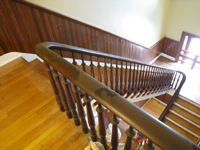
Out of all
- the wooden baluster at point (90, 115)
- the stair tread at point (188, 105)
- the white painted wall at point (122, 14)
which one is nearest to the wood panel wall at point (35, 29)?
the white painted wall at point (122, 14)

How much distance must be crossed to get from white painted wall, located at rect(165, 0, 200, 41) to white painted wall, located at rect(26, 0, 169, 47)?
0.39 m

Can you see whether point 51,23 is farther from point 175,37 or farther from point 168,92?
point 175,37

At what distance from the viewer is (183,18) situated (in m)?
6.12

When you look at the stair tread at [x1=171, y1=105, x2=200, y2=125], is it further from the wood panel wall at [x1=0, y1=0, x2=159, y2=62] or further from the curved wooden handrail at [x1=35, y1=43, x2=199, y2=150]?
the curved wooden handrail at [x1=35, y1=43, x2=199, y2=150]

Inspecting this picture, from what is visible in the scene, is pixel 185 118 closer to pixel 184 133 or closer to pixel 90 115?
pixel 184 133

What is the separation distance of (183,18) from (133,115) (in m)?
6.89

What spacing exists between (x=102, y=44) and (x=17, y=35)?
1.82 meters

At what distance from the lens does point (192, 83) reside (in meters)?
5.75

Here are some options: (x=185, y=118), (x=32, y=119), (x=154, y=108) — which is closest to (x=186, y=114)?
(x=185, y=118)

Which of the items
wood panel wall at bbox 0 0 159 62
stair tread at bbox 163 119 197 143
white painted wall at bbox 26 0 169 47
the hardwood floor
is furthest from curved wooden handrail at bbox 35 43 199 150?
stair tread at bbox 163 119 197 143

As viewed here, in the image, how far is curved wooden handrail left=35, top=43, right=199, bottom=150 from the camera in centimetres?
47

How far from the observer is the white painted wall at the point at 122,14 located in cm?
273

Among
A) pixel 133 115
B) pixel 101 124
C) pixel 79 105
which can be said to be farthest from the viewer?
pixel 79 105

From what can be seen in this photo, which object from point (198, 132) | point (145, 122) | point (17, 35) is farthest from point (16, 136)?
point (198, 132)
